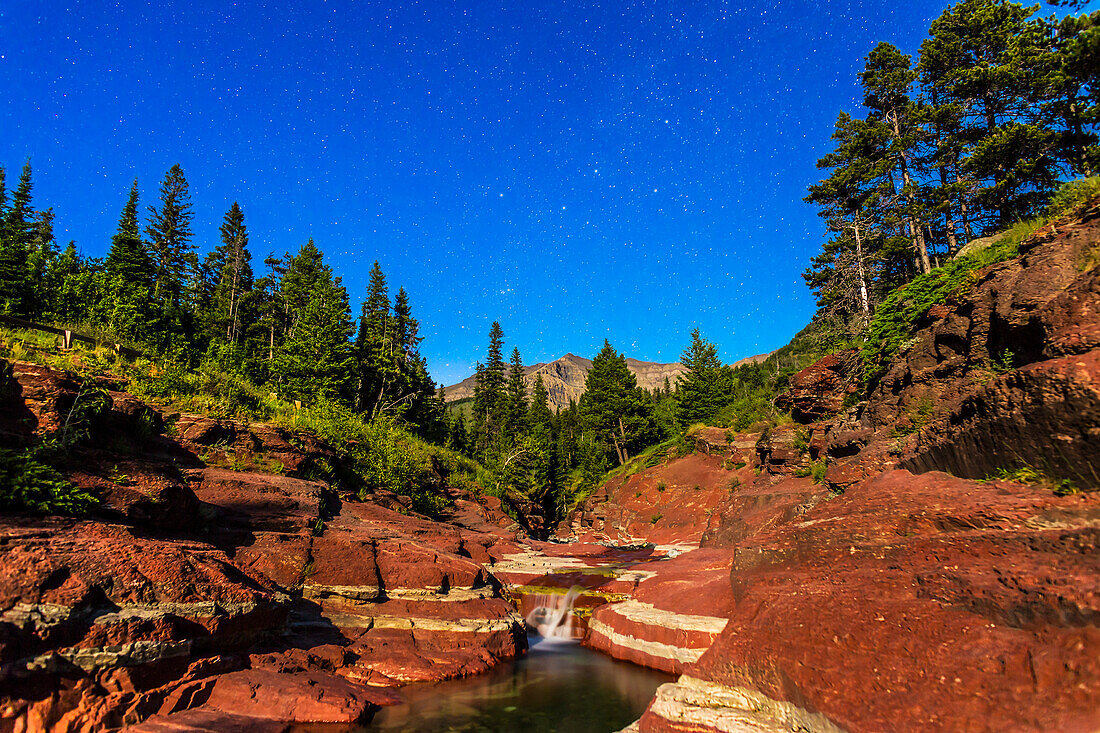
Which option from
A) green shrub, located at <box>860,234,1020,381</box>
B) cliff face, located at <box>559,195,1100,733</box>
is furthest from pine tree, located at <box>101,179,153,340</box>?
green shrub, located at <box>860,234,1020,381</box>

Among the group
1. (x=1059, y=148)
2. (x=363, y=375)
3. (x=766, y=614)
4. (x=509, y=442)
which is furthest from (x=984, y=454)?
(x=509, y=442)

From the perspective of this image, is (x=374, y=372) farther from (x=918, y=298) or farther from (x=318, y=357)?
(x=918, y=298)

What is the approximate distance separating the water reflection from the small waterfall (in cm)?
344

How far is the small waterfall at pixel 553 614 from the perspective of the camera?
15719 millimetres

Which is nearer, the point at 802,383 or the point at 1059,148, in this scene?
the point at 1059,148

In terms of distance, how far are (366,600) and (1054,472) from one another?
12362 mm

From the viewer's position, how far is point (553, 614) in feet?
54.0

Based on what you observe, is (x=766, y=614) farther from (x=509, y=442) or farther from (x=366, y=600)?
(x=509, y=442)

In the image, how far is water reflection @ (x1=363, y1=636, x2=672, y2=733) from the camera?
8508 millimetres

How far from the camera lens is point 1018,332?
788 centimetres

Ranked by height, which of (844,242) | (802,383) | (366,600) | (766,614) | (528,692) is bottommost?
(528,692)

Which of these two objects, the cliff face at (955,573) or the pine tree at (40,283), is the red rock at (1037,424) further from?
the pine tree at (40,283)

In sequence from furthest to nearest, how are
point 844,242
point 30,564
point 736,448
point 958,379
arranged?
point 736,448 < point 844,242 < point 958,379 < point 30,564

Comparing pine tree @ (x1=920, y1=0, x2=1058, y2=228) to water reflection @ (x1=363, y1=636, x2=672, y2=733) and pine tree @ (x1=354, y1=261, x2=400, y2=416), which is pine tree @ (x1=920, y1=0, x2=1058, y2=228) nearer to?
water reflection @ (x1=363, y1=636, x2=672, y2=733)
